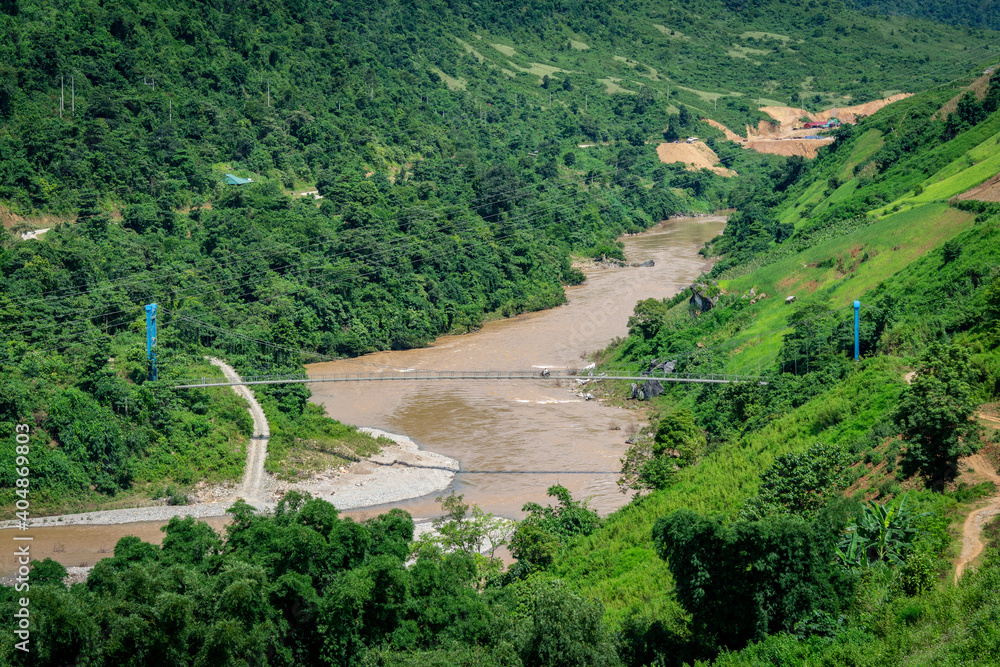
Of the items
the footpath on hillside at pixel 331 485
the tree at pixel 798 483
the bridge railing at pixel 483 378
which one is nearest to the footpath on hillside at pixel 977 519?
the tree at pixel 798 483

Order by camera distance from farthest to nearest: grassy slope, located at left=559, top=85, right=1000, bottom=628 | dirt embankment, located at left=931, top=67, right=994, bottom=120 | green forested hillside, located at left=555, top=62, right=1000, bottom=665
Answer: dirt embankment, located at left=931, top=67, right=994, bottom=120
grassy slope, located at left=559, top=85, right=1000, bottom=628
green forested hillside, located at left=555, top=62, right=1000, bottom=665

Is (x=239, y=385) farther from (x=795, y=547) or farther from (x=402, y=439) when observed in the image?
(x=795, y=547)

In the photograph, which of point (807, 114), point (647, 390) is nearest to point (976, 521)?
point (647, 390)

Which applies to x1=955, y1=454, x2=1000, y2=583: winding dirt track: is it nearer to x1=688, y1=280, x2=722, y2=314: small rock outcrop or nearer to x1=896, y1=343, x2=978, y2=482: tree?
x1=896, y1=343, x2=978, y2=482: tree

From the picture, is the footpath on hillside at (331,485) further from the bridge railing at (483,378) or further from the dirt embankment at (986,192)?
the dirt embankment at (986,192)

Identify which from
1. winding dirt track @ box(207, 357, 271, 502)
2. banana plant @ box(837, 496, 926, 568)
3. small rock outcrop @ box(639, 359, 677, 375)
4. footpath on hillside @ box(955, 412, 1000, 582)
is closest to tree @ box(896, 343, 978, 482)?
footpath on hillside @ box(955, 412, 1000, 582)

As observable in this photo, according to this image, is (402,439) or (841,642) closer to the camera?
(841,642)

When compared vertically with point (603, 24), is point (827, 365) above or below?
below

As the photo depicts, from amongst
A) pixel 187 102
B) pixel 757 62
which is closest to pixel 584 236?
pixel 187 102
